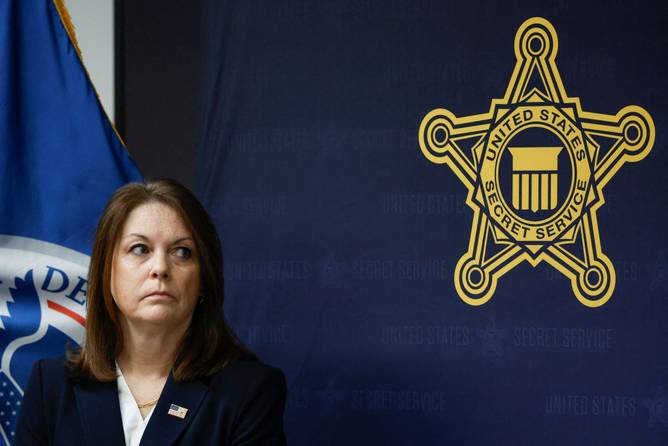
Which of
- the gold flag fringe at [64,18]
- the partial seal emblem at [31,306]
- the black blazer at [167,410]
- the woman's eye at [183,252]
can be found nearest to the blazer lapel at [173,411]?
the black blazer at [167,410]

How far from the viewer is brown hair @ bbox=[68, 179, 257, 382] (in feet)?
4.92

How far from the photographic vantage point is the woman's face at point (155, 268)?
4.77 feet

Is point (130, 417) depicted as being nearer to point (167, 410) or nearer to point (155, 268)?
point (167, 410)

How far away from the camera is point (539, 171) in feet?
5.95

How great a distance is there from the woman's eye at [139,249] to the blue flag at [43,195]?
1.08 feet

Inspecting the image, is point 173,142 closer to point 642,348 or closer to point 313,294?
point 313,294

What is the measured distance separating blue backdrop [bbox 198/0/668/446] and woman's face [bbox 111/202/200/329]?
15.9 inches

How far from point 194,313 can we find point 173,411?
217mm

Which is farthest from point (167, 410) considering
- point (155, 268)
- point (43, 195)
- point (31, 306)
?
point (43, 195)

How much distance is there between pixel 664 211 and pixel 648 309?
0.76ft

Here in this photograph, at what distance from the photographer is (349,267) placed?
186 cm

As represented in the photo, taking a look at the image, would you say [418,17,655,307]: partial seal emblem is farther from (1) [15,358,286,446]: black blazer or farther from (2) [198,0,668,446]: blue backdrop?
(1) [15,358,286,446]: black blazer

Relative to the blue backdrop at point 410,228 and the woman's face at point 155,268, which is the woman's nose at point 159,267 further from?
the blue backdrop at point 410,228

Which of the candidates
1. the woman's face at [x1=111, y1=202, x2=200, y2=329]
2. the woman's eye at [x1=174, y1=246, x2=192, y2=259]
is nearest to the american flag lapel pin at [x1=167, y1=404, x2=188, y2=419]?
the woman's face at [x1=111, y1=202, x2=200, y2=329]
